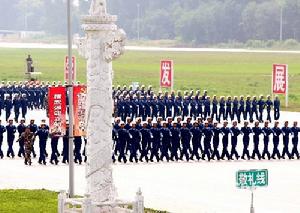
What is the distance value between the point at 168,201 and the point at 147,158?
30.2 ft

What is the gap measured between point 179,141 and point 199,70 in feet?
204

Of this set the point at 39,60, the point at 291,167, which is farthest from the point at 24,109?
the point at 39,60

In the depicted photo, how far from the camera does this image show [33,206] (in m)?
27.2

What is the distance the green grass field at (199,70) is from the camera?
78625mm

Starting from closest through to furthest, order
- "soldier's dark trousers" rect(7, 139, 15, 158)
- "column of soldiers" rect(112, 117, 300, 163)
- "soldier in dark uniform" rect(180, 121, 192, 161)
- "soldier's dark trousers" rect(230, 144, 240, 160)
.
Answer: "column of soldiers" rect(112, 117, 300, 163) < "soldier in dark uniform" rect(180, 121, 192, 161) < "soldier's dark trousers" rect(230, 144, 240, 160) < "soldier's dark trousers" rect(7, 139, 15, 158)

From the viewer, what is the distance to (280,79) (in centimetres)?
5509

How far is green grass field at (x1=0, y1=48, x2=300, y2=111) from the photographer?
258ft

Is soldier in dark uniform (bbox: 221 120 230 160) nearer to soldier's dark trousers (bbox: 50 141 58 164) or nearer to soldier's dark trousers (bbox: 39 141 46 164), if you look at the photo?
soldier's dark trousers (bbox: 50 141 58 164)

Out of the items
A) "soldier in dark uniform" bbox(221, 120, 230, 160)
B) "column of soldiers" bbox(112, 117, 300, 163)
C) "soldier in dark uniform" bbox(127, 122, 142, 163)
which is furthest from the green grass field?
"soldier in dark uniform" bbox(127, 122, 142, 163)

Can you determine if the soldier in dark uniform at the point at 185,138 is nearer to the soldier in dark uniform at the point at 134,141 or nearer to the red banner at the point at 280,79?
the soldier in dark uniform at the point at 134,141

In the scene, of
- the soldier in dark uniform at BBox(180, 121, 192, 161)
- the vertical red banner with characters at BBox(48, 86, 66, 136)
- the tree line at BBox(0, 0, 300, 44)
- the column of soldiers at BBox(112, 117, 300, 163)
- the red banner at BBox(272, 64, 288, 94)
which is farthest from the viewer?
the tree line at BBox(0, 0, 300, 44)

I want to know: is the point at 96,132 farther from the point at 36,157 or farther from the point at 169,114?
the point at 169,114

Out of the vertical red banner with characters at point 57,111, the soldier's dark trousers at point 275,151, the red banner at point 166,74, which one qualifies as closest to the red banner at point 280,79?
the red banner at point 166,74

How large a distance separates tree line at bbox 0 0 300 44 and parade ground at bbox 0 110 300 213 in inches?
4456
